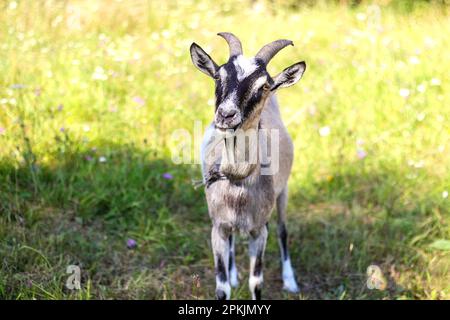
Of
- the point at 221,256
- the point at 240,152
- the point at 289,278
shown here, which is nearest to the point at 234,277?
the point at 289,278

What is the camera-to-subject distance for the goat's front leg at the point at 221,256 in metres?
3.58

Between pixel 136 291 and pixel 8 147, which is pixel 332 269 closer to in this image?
pixel 136 291

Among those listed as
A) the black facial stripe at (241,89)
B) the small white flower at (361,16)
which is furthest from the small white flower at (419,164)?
the small white flower at (361,16)

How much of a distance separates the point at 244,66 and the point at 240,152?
18.6 inches

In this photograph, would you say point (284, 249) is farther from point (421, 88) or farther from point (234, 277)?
point (421, 88)

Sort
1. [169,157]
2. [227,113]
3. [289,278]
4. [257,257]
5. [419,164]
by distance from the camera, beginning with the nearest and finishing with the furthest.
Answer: [227,113] < [257,257] < [289,278] < [419,164] < [169,157]

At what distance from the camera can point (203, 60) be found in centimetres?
331

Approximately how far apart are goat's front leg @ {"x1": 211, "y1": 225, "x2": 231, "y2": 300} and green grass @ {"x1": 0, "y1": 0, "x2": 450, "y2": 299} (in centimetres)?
18

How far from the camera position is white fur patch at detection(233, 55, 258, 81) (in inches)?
121

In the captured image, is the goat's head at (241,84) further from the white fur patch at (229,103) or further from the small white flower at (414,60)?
the small white flower at (414,60)

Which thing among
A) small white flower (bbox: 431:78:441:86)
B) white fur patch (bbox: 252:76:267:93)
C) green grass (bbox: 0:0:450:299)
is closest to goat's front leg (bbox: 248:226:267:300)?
green grass (bbox: 0:0:450:299)

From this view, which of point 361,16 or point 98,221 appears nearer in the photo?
point 98,221

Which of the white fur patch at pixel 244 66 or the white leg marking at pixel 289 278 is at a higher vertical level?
the white fur patch at pixel 244 66

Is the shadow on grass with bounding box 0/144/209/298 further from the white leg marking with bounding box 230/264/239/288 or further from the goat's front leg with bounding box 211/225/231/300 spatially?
the goat's front leg with bounding box 211/225/231/300
